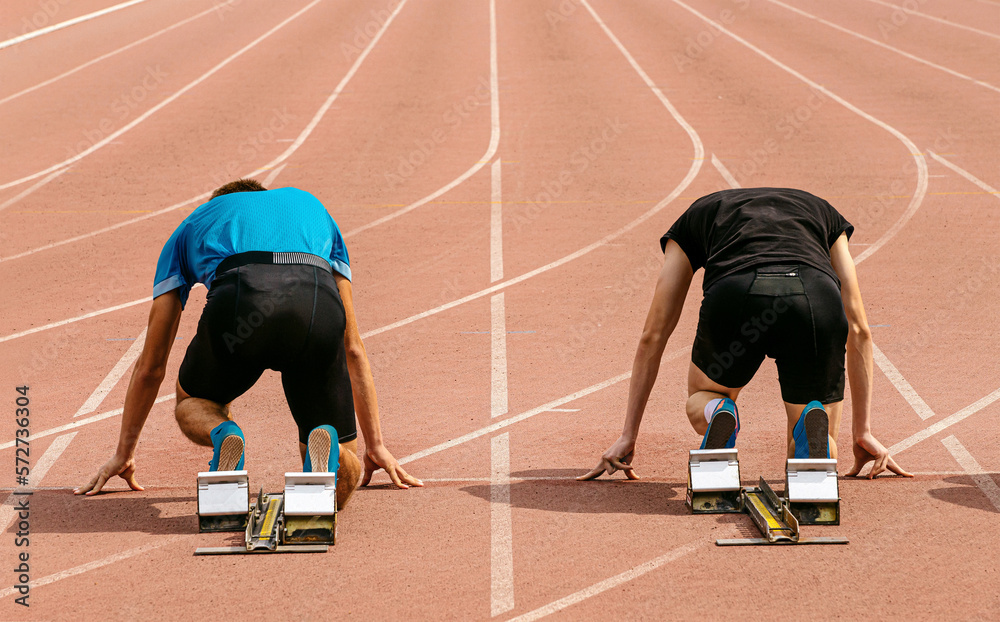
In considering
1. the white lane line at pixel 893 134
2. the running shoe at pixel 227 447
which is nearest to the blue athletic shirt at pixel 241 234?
the running shoe at pixel 227 447

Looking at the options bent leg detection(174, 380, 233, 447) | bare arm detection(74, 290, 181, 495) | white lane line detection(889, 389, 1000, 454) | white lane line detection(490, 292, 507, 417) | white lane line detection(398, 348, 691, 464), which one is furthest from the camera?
white lane line detection(490, 292, 507, 417)

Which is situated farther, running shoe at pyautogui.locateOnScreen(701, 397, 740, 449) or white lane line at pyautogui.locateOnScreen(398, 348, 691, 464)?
white lane line at pyautogui.locateOnScreen(398, 348, 691, 464)

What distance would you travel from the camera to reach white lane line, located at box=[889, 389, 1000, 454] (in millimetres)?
5577

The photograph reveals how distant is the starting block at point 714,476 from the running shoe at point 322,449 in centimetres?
155

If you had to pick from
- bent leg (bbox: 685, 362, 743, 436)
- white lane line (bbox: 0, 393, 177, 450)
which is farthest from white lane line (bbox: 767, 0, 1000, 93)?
white lane line (bbox: 0, 393, 177, 450)

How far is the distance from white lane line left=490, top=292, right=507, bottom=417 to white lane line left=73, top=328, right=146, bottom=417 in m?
2.37

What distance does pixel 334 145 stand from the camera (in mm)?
16234

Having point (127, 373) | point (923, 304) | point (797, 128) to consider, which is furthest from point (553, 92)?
point (127, 373)

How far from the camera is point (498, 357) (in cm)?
758

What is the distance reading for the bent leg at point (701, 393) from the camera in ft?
14.6

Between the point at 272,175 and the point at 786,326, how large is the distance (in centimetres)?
1145

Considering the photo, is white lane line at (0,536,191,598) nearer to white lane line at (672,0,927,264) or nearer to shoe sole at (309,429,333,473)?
shoe sole at (309,429,333,473)

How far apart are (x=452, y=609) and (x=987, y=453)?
324cm

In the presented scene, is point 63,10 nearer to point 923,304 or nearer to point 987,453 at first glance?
point 923,304
